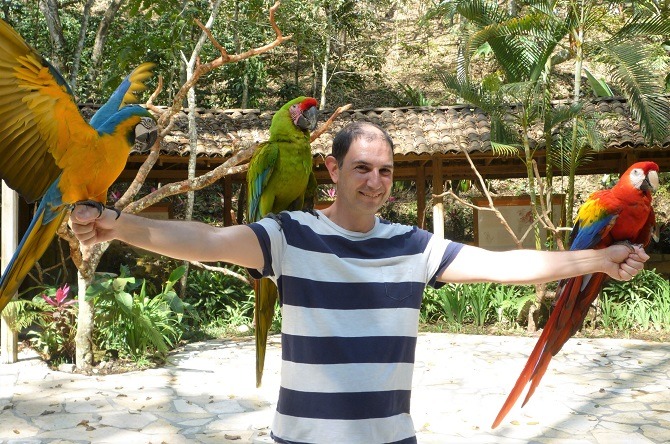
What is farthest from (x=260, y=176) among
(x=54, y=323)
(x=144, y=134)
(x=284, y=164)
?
(x=54, y=323)

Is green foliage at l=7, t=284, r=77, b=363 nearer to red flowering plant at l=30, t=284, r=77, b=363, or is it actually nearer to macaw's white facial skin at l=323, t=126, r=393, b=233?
red flowering plant at l=30, t=284, r=77, b=363

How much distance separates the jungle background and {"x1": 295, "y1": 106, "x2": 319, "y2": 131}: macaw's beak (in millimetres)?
2708

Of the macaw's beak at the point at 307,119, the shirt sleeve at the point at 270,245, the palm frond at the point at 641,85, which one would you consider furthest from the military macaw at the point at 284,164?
the palm frond at the point at 641,85

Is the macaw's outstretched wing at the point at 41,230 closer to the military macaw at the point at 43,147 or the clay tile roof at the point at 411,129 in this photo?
the military macaw at the point at 43,147

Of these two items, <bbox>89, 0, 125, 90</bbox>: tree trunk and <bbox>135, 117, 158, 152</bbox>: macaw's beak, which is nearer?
<bbox>135, 117, 158, 152</bbox>: macaw's beak

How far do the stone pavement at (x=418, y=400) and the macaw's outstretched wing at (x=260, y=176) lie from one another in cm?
190

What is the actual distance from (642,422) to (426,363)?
6.81ft

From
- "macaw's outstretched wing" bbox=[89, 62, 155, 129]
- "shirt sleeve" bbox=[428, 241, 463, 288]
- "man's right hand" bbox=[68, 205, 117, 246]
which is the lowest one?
"shirt sleeve" bbox=[428, 241, 463, 288]

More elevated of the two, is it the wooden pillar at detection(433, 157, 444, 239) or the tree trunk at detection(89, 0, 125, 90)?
the tree trunk at detection(89, 0, 125, 90)

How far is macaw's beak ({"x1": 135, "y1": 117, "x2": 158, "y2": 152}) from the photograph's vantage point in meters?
1.55

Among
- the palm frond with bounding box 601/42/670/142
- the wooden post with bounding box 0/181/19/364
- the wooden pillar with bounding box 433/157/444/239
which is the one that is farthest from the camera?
the wooden pillar with bounding box 433/157/444/239

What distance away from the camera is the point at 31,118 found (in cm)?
136

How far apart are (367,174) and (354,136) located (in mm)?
109

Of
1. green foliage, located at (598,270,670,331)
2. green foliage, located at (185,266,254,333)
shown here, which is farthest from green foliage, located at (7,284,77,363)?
green foliage, located at (598,270,670,331)
